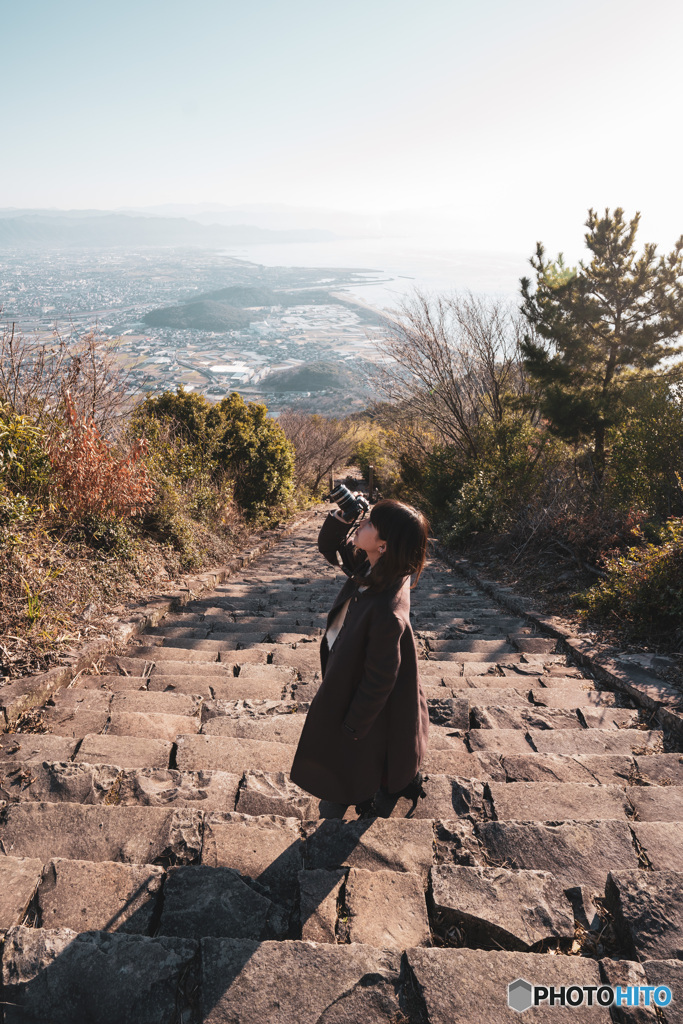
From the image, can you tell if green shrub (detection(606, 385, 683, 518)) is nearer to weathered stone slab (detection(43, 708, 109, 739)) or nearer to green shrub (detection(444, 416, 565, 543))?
green shrub (detection(444, 416, 565, 543))

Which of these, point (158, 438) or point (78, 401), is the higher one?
point (78, 401)

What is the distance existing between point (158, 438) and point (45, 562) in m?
5.57

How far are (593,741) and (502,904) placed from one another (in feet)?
5.20

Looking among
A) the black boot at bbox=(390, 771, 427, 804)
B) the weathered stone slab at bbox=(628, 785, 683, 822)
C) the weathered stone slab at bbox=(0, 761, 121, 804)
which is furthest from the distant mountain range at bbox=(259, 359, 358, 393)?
the weathered stone slab at bbox=(628, 785, 683, 822)

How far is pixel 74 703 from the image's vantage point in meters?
3.30

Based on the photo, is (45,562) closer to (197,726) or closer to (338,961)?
(197,726)

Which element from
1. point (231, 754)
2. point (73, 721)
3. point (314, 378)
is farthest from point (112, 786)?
point (314, 378)

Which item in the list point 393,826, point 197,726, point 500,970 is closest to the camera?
point 500,970

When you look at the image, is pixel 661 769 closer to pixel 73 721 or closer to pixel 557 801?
pixel 557 801

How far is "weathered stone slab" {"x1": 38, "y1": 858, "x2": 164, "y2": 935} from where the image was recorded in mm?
1716

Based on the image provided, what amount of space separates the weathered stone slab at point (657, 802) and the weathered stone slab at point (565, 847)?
316 mm

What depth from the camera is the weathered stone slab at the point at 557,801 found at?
2.35 m

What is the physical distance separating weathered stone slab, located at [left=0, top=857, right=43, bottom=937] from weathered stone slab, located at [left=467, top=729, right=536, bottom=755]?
84.4 inches

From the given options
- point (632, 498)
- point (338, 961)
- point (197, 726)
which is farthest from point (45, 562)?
point (632, 498)
